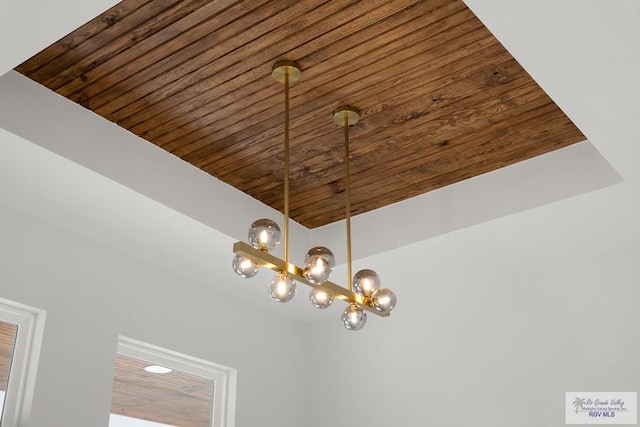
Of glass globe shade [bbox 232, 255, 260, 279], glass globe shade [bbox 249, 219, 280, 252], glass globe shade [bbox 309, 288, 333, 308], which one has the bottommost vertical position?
glass globe shade [bbox 309, 288, 333, 308]

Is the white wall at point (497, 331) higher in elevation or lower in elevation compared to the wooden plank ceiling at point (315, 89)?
lower

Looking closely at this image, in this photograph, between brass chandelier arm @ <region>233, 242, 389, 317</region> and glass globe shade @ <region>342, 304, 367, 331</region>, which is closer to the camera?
brass chandelier arm @ <region>233, 242, 389, 317</region>

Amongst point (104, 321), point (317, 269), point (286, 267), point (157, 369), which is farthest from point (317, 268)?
point (157, 369)

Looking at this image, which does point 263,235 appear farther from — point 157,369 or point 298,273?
point 157,369

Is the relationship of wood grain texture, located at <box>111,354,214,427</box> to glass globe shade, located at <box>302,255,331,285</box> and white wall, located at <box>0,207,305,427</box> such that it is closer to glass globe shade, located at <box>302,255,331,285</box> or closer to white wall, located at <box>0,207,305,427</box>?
white wall, located at <box>0,207,305,427</box>

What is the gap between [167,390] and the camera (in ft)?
13.8

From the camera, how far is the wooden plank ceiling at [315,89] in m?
2.93

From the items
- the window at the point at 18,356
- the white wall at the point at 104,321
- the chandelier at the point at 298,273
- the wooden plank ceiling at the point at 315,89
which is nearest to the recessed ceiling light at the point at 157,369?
the white wall at the point at 104,321

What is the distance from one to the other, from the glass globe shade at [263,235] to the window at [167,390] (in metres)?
1.44

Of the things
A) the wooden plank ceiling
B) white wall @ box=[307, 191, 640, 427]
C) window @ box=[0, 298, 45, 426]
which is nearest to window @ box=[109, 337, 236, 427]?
window @ box=[0, 298, 45, 426]

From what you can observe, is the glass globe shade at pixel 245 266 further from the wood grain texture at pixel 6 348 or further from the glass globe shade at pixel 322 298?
the wood grain texture at pixel 6 348

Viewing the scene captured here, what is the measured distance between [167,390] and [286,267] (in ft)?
5.55

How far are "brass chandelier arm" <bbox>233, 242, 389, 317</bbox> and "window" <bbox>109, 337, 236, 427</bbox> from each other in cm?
144

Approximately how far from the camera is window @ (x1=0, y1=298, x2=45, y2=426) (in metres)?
3.44
